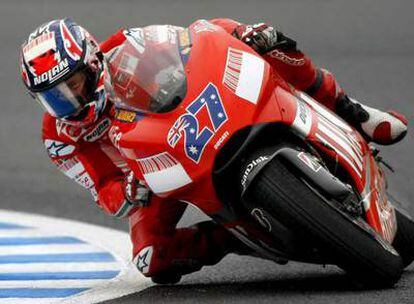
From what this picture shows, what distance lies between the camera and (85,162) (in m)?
7.44

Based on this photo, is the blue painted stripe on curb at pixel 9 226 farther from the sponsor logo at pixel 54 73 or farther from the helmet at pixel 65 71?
the sponsor logo at pixel 54 73

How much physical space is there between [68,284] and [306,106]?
1.58 m

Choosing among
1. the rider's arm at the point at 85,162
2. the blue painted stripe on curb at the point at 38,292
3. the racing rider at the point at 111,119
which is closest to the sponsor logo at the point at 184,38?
the racing rider at the point at 111,119

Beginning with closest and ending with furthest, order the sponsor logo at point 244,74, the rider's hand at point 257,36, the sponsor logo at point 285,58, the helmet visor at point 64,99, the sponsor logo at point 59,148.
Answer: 1. the sponsor logo at point 244,74
2. the helmet visor at point 64,99
3. the rider's hand at point 257,36
4. the sponsor logo at point 285,58
5. the sponsor logo at point 59,148

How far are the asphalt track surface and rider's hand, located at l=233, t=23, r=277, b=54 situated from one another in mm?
1128

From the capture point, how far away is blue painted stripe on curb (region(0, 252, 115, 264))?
325 inches

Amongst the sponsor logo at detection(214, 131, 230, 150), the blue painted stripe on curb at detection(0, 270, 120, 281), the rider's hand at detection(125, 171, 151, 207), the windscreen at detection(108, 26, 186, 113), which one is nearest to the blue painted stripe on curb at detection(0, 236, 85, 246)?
the blue painted stripe on curb at detection(0, 270, 120, 281)

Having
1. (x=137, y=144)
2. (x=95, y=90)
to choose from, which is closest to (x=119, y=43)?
(x=95, y=90)

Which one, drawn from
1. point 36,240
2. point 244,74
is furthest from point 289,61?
point 36,240

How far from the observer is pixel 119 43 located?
272 inches

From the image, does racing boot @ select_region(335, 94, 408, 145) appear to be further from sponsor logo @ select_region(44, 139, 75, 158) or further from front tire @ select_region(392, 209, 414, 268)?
sponsor logo @ select_region(44, 139, 75, 158)

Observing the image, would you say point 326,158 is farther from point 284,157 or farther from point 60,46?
point 60,46

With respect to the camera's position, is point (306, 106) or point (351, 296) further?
point (306, 106)

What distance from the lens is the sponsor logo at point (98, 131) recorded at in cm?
728
